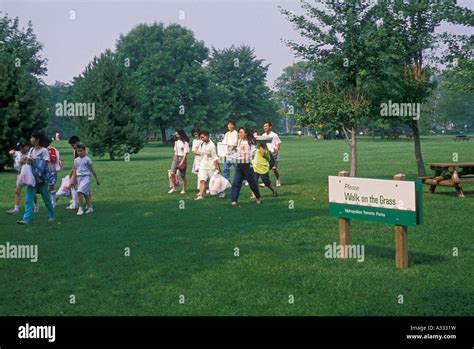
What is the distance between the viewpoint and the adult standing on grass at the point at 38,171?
1344 centimetres

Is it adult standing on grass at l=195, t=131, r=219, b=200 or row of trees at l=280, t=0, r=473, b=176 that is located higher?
row of trees at l=280, t=0, r=473, b=176

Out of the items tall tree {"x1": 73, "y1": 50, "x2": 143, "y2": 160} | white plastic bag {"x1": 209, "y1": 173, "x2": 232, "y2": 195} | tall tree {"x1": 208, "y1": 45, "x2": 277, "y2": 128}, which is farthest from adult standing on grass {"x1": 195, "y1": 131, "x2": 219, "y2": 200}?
tall tree {"x1": 208, "y1": 45, "x2": 277, "y2": 128}

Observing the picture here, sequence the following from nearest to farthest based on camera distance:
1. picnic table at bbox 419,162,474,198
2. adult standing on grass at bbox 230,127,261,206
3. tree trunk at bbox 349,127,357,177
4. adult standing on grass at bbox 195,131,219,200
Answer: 1. adult standing on grass at bbox 230,127,261,206
2. picnic table at bbox 419,162,474,198
3. adult standing on grass at bbox 195,131,219,200
4. tree trunk at bbox 349,127,357,177

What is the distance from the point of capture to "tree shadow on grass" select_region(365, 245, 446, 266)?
9117mm

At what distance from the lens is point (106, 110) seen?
44.5 metres

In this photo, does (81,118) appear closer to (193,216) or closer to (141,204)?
(141,204)

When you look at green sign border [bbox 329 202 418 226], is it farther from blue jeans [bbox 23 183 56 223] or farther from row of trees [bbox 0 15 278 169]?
row of trees [bbox 0 15 278 169]

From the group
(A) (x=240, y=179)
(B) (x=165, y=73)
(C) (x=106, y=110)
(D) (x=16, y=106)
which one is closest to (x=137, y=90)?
(B) (x=165, y=73)

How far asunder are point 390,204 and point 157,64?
64.4 m

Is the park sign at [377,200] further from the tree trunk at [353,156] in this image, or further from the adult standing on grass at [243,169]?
the tree trunk at [353,156]

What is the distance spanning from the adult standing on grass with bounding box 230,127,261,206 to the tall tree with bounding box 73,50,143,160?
96.0 feet

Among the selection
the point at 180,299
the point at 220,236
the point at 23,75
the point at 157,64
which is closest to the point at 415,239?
the point at 220,236

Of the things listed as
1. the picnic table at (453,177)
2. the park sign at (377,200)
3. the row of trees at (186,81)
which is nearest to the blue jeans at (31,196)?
the park sign at (377,200)
